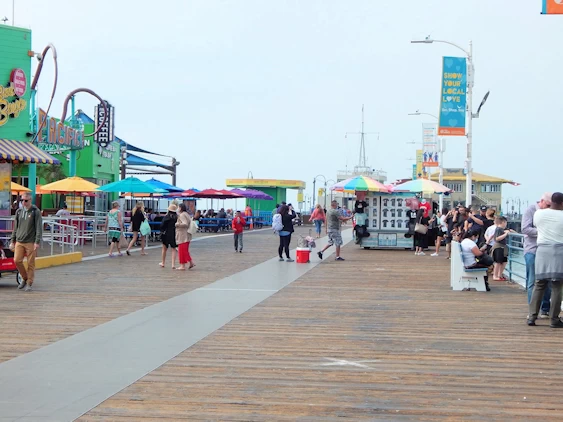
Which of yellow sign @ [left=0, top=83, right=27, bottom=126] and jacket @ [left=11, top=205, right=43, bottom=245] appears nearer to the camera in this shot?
jacket @ [left=11, top=205, right=43, bottom=245]

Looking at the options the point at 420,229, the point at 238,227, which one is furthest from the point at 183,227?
the point at 420,229

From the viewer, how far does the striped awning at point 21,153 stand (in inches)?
908

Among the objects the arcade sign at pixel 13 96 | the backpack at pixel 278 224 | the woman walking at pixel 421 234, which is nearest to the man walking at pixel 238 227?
the backpack at pixel 278 224

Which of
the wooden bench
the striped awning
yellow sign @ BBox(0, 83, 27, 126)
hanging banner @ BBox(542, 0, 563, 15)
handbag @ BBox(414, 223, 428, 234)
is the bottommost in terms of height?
the wooden bench

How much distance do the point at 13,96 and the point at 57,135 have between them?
17.5 feet

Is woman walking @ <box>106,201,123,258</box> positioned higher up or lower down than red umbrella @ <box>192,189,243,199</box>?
lower down

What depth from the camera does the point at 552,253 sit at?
10.4 m

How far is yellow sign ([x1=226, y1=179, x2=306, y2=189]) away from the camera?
6694 centimetres

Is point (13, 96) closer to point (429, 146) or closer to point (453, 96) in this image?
point (453, 96)

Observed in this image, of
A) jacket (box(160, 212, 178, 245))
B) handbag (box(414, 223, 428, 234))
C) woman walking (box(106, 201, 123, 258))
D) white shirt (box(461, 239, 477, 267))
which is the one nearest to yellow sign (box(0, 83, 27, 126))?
woman walking (box(106, 201, 123, 258))

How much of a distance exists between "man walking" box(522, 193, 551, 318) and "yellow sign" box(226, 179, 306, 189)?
181ft

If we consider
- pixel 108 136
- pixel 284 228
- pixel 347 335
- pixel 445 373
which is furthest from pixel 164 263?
pixel 108 136

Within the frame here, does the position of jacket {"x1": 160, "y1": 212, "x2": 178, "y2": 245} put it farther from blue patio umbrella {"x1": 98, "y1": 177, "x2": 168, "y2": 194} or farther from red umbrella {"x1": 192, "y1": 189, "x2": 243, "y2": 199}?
red umbrella {"x1": 192, "y1": 189, "x2": 243, "y2": 199}

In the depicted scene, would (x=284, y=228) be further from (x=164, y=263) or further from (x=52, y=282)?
(x=52, y=282)
